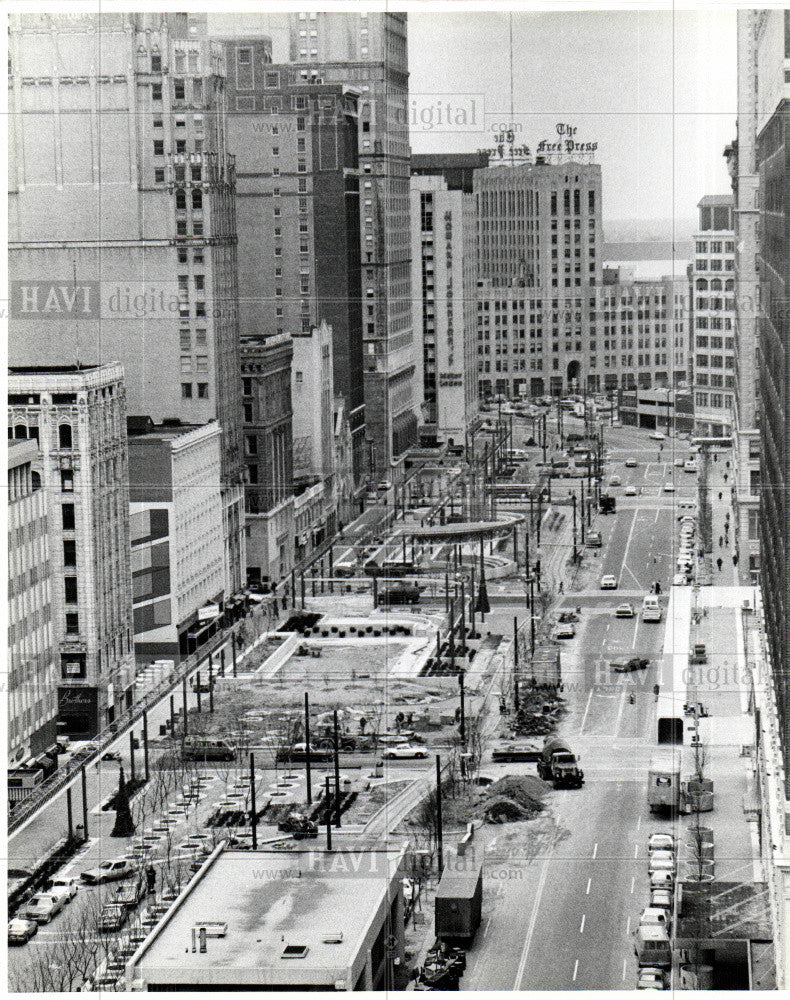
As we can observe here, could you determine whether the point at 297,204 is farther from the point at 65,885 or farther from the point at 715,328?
the point at 65,885

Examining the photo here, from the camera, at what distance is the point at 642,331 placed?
36.7 ft

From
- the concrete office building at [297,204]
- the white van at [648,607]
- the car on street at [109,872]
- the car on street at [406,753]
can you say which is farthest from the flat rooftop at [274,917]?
the concrete office building at [297,204]

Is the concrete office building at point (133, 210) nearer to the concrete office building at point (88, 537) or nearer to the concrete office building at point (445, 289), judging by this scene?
the concrete office building at point (88, 537)

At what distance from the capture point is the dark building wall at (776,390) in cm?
853

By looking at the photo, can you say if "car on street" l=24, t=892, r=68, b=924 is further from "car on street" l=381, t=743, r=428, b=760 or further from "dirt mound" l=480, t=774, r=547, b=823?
"dirt mound" l=480, t=774, r=547, b=823

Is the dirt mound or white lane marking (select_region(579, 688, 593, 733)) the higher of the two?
white lane marking (select_region(579, 688, 593, 733))

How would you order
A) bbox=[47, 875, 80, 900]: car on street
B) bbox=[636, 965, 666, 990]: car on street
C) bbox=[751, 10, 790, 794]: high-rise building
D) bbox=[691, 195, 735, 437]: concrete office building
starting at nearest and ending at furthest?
bbox=[751, 10, 790, 794]: high-rise building < bbox=[636, 965, 666, 990]: car on street < bbox=[47, 875, 80, 900]: car on street < bbox=[691, 195, 735, 437]: concrete office building

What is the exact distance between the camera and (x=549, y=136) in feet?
34.7

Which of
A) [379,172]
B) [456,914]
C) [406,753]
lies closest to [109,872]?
[406,753]

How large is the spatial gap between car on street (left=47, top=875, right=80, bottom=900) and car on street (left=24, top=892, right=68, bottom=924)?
0.03 metres

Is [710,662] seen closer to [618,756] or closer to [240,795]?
[618,756]

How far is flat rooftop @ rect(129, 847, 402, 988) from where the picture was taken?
859 centimetres

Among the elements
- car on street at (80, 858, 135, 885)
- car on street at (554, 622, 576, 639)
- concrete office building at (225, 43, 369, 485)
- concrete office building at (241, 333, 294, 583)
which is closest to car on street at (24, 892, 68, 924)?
car on street at (80, 858, 135, 885)

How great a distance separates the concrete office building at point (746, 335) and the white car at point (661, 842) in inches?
59.5
